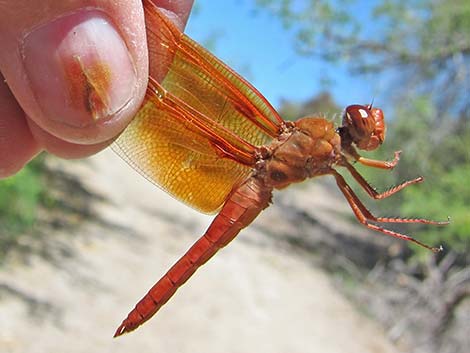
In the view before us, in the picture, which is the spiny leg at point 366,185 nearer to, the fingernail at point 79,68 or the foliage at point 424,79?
the fingernail at point 79,68

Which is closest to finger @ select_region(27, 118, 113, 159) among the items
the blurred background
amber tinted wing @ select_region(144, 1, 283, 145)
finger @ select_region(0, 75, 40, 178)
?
finger @ select_region(0, 75, 40, 178)

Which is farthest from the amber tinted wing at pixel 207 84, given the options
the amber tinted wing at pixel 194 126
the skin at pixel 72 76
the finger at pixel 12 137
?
the finger at pixel 12 137

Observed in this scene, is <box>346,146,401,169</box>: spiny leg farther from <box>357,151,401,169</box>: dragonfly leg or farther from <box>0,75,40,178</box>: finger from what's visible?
<box>0,75,40,178</box>: finger

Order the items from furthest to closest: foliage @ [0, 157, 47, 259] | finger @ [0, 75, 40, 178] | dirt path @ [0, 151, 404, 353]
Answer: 1. foliage @ [0, 157, 47, 259]
2. dirt path @ [0, 151, 404, 353]
3. finger @ [0, 75, 40, 178]

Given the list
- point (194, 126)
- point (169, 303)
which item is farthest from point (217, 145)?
point (169, 303)

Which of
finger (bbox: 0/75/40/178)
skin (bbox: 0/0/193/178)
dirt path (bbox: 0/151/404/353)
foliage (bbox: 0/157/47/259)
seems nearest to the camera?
skin (bbox: 0/0/193/178)

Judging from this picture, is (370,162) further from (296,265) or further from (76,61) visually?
(296,265)

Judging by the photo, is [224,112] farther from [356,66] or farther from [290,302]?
[290,302]

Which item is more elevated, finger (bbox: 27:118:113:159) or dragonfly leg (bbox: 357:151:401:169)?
dragonfly leg (bbox: 357:151:401:169)
